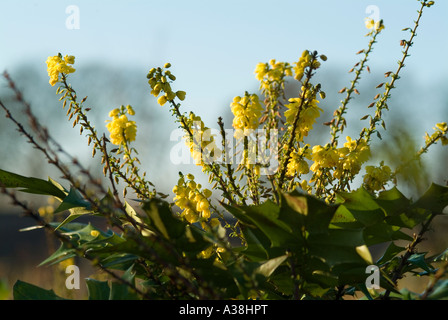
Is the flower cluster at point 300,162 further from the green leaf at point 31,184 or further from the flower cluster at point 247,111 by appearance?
the green leaf at point 31,184

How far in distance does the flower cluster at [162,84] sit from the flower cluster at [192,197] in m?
0.30

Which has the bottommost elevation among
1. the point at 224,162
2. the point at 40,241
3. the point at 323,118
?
the point at 224,162

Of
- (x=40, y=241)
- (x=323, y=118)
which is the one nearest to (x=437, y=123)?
(x=323, y=118)

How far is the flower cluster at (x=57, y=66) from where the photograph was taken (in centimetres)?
215

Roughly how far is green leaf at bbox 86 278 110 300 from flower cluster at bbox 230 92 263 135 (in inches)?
31.4

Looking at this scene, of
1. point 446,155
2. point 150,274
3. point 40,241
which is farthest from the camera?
point 40,241

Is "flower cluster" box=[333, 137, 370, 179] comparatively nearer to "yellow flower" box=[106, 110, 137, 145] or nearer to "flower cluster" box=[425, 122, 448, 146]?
"flower cluster" box=[425, 122, 448, 146]

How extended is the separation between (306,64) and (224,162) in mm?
440

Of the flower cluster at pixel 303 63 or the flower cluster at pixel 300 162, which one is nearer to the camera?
the flower cluster at pixel 303 63

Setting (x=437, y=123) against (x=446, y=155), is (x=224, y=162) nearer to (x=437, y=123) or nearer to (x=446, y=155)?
(x=437, y=123)

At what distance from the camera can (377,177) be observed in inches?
74.7

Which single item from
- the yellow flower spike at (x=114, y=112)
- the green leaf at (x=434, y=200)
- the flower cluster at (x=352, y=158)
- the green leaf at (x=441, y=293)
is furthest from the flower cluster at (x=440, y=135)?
the yellow flower spike at (x=114, y=112)
